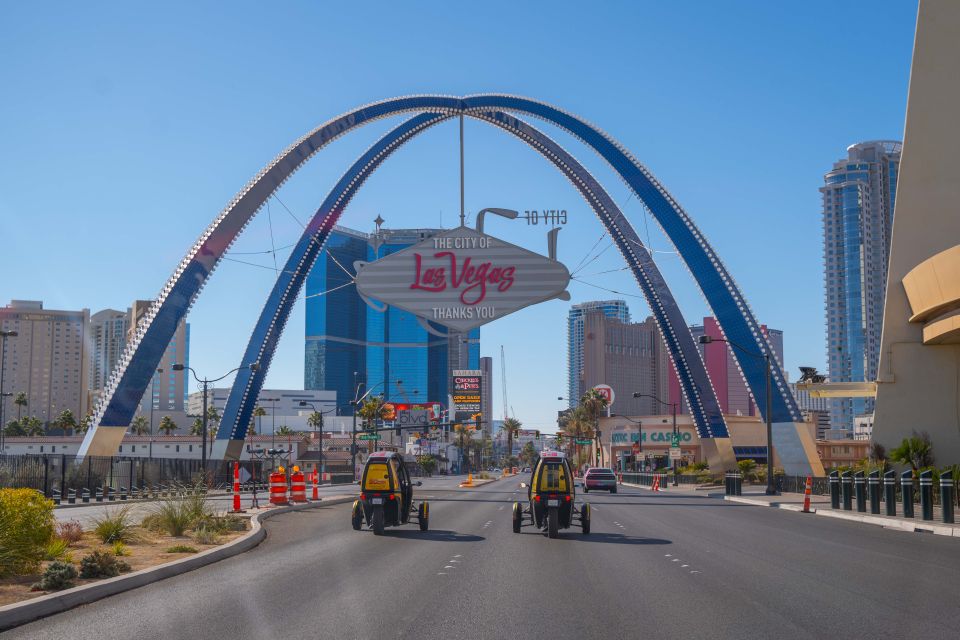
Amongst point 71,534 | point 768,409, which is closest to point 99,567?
point 71,534

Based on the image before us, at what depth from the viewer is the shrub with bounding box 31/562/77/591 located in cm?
1304

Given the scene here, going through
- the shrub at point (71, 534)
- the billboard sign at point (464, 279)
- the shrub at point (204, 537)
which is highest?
the billboard sign at point (464, 279)

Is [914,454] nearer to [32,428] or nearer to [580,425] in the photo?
[580,425]

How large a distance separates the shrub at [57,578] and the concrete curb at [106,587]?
0.86ft

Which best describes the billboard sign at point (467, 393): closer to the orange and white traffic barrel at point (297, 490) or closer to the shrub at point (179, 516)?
the orange and white traffic barrel at point (297, 490)

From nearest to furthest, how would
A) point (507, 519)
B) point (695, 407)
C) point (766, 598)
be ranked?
point (766, 598)
point (507, 519)
point (695, 407)

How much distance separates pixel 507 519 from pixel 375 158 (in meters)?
43.4

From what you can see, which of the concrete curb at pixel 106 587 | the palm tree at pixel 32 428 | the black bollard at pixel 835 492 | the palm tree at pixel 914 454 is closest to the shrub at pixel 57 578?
the concrete curb at pixel 106 587

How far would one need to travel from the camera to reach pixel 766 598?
42.0 ft

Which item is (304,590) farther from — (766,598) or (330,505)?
(330,505)

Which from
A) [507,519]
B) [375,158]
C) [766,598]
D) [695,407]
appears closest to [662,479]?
[695,407]

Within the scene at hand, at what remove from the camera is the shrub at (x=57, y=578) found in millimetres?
13039

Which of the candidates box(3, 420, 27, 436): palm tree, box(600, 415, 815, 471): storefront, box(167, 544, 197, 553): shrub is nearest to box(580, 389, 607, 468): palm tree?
box(600, 415, 815, 471): storefront

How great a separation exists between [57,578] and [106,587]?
2.20ft
